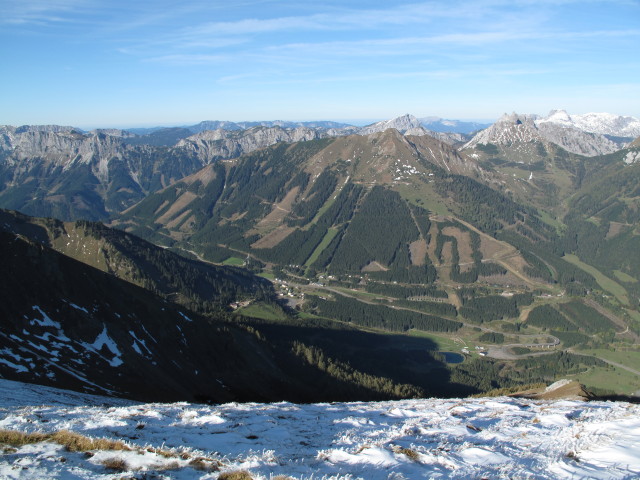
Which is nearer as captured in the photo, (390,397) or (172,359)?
(172,359)

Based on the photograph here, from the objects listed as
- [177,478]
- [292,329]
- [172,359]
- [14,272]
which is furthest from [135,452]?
[292,329]

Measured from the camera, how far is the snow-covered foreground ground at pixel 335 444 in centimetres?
2033

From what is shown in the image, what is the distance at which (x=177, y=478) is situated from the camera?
62.8 feet

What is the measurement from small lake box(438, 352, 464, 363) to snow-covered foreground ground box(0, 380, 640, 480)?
15329 cm

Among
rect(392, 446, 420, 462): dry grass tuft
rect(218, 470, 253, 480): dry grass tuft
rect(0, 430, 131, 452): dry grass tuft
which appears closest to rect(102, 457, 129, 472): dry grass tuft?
rect(0, 430, 131, 452): dry grass tuft

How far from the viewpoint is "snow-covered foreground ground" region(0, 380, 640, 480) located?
20.3 meters

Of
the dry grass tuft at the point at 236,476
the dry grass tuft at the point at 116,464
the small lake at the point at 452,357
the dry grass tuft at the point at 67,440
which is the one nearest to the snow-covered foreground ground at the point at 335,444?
the dry grass tuft at the point at 116,464

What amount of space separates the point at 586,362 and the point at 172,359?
568 ft

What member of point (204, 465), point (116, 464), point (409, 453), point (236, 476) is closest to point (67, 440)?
point (116, 464)

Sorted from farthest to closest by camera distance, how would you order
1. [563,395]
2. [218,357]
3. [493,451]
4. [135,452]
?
[218,357]
[563,395]
[493,451]
[135,452]

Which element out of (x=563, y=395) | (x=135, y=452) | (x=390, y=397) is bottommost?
(x=390, y=397)

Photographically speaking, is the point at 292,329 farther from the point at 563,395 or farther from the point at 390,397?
the point at 563,395

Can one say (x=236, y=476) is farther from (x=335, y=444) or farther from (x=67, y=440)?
(x=335, y=444)

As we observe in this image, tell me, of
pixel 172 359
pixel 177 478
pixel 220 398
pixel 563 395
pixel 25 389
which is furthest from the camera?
pixel 172 359
